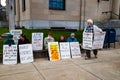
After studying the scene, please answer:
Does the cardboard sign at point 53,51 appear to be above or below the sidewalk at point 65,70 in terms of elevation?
above

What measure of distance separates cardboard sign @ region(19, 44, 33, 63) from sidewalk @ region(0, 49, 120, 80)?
297 millimetres

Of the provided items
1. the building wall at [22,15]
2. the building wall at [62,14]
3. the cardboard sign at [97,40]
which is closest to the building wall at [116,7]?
the building wall at [62,14]

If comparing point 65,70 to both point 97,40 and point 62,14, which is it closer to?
point 97,40

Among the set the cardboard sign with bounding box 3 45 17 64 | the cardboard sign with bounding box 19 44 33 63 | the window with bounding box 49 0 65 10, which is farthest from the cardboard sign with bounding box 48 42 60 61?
the window with bounding box 49 0 65 10

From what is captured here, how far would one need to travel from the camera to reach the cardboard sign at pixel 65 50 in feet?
23.3

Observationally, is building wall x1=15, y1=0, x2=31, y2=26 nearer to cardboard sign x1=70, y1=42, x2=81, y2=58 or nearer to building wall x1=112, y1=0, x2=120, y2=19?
cardboard sign x1=70, y1=42, x2=81, y2=58

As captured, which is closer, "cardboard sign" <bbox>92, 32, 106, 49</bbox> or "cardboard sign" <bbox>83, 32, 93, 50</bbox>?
"cardboard sign" <bbox>83, 32, 93, 50</bbox>

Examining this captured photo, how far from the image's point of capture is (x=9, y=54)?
250 inches

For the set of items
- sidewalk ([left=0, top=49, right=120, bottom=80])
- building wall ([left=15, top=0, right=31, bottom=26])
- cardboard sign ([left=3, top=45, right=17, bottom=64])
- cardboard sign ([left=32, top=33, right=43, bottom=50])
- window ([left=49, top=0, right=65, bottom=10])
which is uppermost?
window ([left=49, top=0, right=65, bottom=10])

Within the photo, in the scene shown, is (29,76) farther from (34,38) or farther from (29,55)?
(34,38)

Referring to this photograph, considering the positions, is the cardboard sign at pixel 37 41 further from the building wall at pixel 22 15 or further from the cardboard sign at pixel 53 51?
the building wall at pixel 22 15

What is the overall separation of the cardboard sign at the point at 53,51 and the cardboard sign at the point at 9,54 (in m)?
1.46

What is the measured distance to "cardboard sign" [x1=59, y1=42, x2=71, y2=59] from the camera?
7.10 metres

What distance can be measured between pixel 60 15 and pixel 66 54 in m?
6.97
